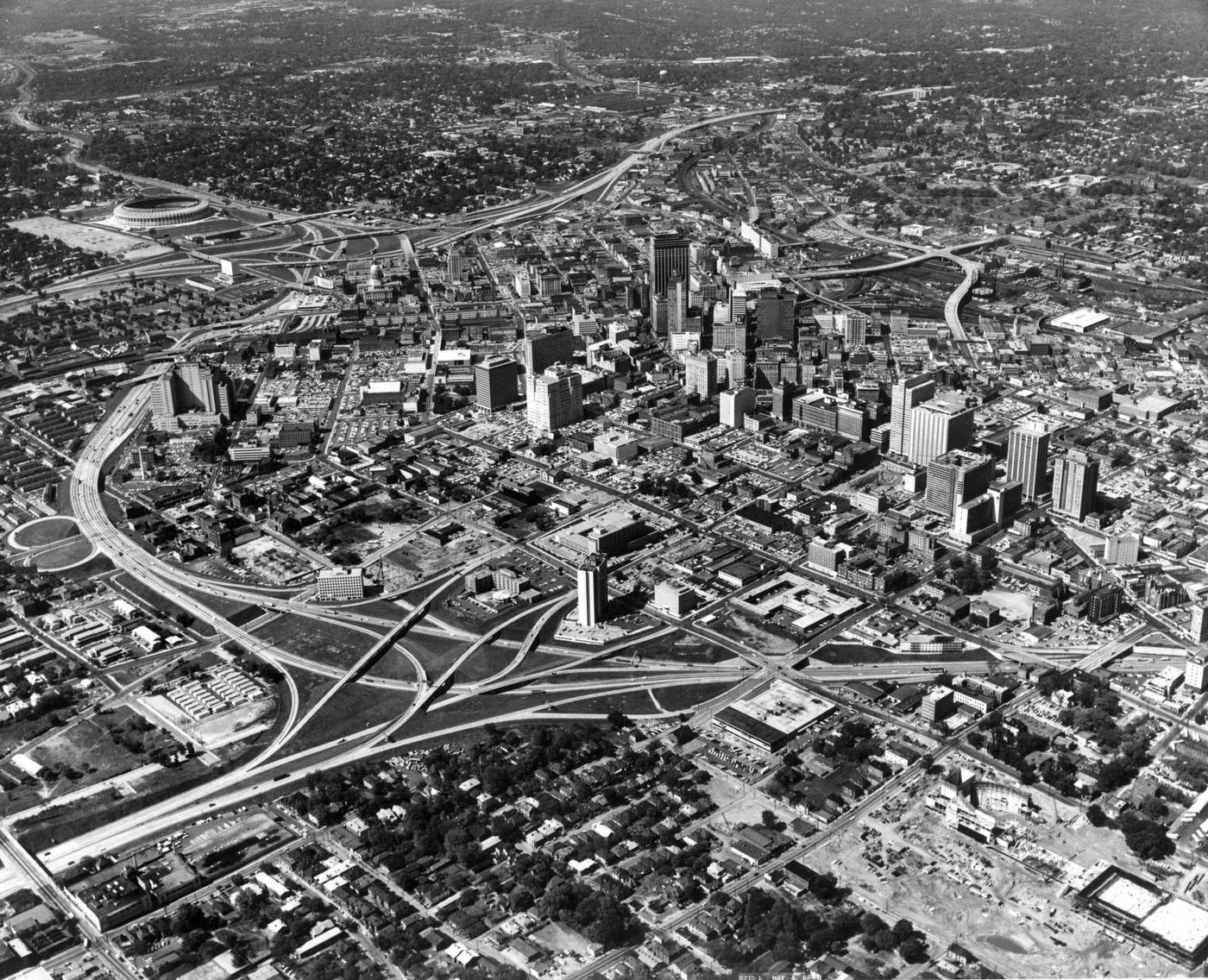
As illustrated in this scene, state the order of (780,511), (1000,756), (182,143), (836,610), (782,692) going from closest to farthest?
(1000,756) < (782,692) < (836,610) < (780,511) < (182,143)

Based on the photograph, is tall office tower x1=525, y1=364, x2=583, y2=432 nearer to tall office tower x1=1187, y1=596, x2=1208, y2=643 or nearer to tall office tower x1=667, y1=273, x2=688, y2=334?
tall office tower x1=667, y1=273, x2=688, y2=334

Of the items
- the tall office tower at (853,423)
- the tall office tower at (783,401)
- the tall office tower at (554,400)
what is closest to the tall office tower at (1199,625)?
the tall office tower at (853,423)

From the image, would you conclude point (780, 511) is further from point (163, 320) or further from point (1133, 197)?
point (1133, 197)

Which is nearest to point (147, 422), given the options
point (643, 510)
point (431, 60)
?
point (643, 510)

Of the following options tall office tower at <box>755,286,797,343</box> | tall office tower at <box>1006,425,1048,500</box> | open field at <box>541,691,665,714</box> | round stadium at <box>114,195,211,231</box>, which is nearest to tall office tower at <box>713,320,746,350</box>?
tall office tower at <box>755,286,797,343</box>

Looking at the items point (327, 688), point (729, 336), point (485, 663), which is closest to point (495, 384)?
point (729, 336)

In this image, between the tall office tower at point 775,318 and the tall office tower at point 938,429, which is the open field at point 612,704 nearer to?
the tall office tower at point 938,429

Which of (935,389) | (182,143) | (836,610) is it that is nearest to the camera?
(836,610)
